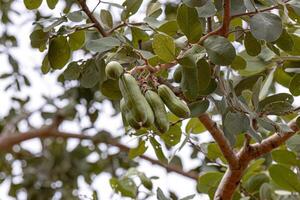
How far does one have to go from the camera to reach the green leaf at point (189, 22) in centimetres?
84

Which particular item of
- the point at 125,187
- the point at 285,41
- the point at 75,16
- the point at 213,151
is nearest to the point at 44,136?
the point at 125,187

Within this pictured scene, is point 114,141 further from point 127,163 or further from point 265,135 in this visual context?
point 265,135

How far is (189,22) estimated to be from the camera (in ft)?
2.77

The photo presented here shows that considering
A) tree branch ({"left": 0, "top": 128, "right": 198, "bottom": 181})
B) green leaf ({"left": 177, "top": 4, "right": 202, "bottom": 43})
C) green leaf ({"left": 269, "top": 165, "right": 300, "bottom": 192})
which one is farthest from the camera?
tree branch ({"left": 0, "top": 128, "right": 198, "bottom": 181})

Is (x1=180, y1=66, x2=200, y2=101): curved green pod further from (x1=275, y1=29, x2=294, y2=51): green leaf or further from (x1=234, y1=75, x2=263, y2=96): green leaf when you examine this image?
(x1=234, y1=75, x2=263, y2=96): green leaf

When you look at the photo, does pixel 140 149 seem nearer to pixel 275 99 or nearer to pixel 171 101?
pixel 275 99

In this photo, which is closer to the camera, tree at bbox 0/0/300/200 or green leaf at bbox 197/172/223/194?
tree at bbox 0/0/300/200

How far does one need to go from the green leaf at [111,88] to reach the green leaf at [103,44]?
0.05m

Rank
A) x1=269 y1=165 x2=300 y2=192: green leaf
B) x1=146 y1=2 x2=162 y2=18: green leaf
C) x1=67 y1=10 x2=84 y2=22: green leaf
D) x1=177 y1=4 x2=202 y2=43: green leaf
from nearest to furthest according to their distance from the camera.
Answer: x1=177 y1=4 x2=202 y2=43: green leaf → x1=67 y1=10 x2=84 y2=22: green leaf → x1=146 y1=2 x2=162 y2=18: green leaf → x1=269 y1=165 x2=300 y2=192: green leaf

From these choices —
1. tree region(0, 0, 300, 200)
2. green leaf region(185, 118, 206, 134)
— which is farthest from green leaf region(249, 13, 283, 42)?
green leaf region(185, 118, 206, 134)

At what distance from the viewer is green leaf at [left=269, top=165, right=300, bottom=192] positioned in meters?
1.17

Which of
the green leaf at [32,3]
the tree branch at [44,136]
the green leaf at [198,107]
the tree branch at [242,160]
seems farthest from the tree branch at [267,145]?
the tree branch at [44,136]

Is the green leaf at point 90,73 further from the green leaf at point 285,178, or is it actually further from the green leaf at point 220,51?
the green leaf at point 285,178

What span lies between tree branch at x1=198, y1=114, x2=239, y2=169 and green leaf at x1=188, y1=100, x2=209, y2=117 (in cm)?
10
